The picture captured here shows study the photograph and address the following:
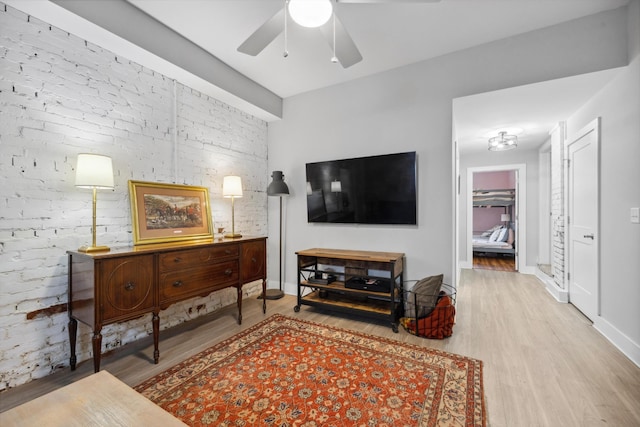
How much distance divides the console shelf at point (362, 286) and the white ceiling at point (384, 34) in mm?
1927

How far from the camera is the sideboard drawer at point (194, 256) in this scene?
7.22 feet

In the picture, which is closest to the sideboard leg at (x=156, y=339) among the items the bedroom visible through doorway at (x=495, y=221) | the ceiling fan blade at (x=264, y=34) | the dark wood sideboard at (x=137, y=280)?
the dark wood sideboard at (x=137, y=280)

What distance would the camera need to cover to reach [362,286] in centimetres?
293

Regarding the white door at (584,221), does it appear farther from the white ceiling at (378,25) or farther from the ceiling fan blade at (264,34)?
the ceiling fan blade at (264,34)

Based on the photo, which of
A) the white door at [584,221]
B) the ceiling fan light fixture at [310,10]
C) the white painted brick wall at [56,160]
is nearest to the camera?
the ceiling fan light fixture at [310,10]

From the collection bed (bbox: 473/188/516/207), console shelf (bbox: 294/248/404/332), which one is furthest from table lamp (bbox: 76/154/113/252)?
bed (bbox: 473/188/516/207)

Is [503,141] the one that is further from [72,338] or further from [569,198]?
[72,338]

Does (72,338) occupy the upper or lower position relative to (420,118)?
lower

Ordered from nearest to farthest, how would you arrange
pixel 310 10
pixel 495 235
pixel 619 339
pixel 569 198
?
pixel 310 10
pixel 619 339
pixel 569 198
pixel 495 235

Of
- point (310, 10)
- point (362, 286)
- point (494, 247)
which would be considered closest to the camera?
point (310, 10)

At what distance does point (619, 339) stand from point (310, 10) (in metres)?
3.39

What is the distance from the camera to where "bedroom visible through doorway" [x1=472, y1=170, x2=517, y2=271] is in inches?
253

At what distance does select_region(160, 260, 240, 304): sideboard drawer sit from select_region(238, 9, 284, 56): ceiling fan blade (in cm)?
179

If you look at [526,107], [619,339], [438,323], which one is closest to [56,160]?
[438,323]
